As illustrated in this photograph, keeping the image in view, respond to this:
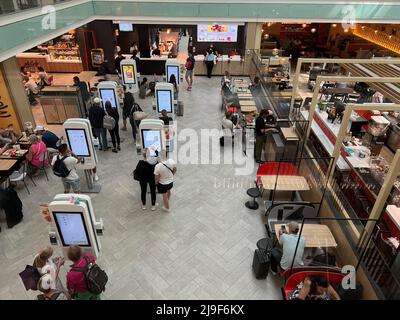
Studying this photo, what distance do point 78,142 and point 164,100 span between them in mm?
3744

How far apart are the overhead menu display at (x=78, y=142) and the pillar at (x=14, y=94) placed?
391cm

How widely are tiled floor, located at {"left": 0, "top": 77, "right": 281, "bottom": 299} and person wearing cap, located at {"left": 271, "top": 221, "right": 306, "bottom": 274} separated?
40cm

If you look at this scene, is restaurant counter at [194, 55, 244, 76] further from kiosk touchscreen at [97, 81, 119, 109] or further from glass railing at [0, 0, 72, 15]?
glass railing at [0, 0, 72, 15]

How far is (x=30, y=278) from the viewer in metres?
4.40

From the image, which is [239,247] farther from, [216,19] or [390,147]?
[216,19]

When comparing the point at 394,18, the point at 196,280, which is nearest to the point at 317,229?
the point at 196,280

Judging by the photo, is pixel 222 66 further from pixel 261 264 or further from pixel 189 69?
pixel 261 264

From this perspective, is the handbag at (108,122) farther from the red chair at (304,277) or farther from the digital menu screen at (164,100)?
the red chair at (304,277)

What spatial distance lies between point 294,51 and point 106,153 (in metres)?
16.0

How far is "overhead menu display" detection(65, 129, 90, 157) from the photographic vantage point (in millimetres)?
6784

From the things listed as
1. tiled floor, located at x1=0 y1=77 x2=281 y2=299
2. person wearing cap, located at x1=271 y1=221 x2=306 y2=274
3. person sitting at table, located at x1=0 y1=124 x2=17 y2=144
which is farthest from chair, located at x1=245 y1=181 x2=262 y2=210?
person sitting at table, located at x1=0 y1=124 x2=17 y2=144

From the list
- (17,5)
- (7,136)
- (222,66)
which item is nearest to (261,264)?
(7,136)

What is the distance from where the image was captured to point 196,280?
Result: 560 centimetres

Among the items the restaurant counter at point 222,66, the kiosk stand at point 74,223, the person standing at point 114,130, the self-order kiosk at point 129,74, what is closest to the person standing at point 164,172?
the kiosk stand at point 74,223
